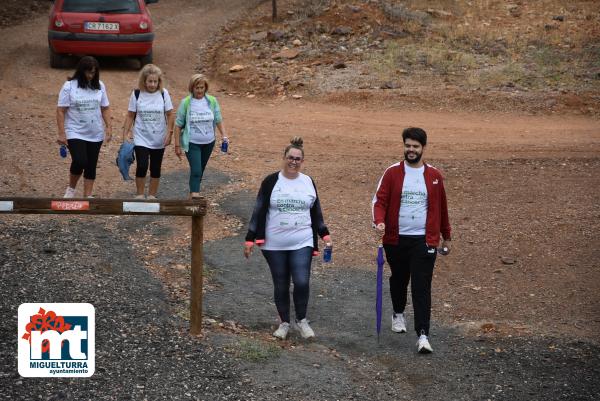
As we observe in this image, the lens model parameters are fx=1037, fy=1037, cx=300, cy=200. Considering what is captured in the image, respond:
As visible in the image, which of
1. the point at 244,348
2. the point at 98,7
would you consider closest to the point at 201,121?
the point at 244,348

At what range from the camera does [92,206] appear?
292 inches

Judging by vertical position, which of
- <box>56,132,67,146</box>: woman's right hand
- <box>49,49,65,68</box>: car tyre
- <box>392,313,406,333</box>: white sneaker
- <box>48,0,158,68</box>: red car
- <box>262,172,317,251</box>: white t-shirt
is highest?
<box>48,0,158,68</box>: red car

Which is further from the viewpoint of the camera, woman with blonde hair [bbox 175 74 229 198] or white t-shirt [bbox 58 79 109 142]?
woman with blonde hair [bbox 175 74 229 198]

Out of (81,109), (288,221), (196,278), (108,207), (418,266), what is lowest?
(196,278)

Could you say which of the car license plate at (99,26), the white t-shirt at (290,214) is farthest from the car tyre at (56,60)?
the white t-shirt at (290,214)

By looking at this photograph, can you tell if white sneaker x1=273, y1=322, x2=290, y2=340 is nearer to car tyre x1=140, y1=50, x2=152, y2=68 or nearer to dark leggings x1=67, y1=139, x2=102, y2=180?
dark leggings x1=67, y1=139, x2=102, y2=180

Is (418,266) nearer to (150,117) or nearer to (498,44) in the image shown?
(150,117)

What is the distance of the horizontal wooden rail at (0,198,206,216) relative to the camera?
7320mm

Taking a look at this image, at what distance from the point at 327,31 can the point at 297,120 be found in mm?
5780

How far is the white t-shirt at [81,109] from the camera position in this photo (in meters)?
10.2

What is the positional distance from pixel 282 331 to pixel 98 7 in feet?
43.1

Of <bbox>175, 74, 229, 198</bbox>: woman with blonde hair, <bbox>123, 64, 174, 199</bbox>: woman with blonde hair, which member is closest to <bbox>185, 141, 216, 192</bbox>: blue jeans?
<bbox>175, 74, 229, 198</bbox>: woman with blonde hair

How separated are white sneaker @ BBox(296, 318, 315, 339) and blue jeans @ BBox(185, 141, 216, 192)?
3.25m

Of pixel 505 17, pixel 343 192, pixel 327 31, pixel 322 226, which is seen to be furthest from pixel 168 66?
pixel 322 226
